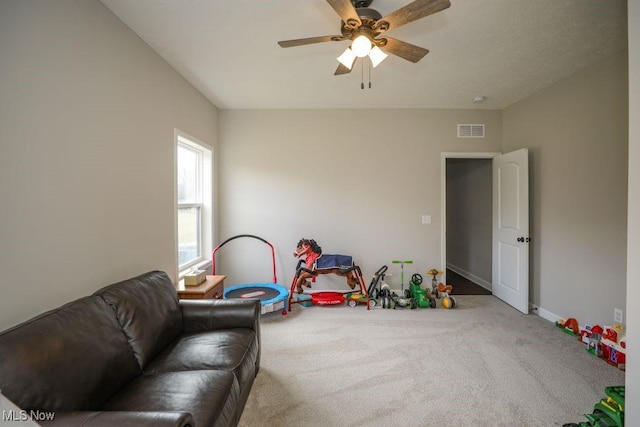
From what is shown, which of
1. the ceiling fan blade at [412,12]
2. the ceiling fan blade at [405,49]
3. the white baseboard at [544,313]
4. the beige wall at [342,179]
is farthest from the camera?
the beige wall at [342,179]

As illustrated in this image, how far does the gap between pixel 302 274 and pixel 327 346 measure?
1187mm

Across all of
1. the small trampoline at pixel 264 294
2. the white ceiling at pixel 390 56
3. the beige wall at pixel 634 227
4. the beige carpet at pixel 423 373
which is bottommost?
the beige carpet at pixel 423 373

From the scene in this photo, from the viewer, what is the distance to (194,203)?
146 inches

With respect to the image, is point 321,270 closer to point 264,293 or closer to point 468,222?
point 264,293

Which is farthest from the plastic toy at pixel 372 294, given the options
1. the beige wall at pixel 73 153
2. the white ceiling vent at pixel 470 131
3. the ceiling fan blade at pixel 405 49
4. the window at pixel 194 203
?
the ceiling fan blade at pixel 405 49

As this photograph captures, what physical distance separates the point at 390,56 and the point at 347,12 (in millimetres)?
1178

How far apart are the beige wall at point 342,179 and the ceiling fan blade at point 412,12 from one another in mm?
2360

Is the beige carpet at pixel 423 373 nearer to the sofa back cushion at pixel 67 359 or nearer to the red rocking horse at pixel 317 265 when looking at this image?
the red rocking horse at pixel 317 265

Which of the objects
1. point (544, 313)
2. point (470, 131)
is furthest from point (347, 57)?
point (544, 313)

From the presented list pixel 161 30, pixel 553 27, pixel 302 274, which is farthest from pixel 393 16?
pixel 302 274

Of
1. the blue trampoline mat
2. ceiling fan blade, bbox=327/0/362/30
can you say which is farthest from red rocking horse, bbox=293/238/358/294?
ceiling fan blade, bbox=327/0/362/30

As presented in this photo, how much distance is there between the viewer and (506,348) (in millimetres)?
2641

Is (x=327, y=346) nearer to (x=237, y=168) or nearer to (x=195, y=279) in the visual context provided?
(x=195, y=279)

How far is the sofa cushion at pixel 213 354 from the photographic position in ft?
5.25
